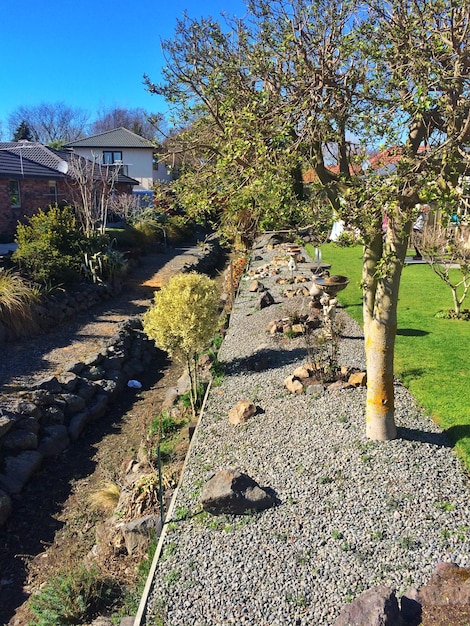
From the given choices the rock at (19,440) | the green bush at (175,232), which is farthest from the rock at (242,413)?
the green bush at (175,232)

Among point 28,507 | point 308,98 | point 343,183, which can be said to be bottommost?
point 28,507

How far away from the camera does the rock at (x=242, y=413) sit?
705 cm

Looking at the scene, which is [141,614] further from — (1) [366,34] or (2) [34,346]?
(2) [34,346]

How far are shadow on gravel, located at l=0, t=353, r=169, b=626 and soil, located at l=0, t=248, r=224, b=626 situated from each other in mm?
11

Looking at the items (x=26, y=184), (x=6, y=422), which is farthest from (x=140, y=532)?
(x=26, y=184)

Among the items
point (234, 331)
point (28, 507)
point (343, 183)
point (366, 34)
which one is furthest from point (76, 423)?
point (366, 34)

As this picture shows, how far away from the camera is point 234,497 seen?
5.01 metres

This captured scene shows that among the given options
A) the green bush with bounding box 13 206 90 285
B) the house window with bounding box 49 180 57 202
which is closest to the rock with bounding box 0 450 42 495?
the green bush with bounding box 13 206 90 285

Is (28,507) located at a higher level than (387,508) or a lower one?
lower

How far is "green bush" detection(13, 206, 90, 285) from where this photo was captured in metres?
14.2

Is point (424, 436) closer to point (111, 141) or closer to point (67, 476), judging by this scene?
point (67, 476)

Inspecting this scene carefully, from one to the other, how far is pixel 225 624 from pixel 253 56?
5.16 metres

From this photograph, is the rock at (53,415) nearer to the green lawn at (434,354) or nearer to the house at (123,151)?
the green lawn at (434,354)

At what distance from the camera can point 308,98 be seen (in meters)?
4.97
